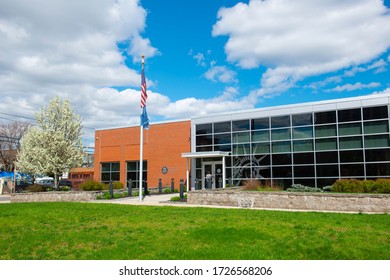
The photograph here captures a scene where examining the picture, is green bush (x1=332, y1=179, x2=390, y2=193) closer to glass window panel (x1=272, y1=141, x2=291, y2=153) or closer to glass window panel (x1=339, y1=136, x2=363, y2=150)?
glass window panel (x1=339, y1=136, x2=363, y2=150)

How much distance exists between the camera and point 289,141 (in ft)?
85.0

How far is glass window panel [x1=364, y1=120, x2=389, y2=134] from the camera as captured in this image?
22.6 metres

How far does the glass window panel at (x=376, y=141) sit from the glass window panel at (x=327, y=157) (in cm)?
198

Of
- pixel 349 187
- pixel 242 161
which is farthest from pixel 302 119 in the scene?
pixel 349 187

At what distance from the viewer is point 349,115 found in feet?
78.1

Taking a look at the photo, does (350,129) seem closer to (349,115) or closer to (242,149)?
(349,115)

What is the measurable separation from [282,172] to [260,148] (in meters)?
2.47

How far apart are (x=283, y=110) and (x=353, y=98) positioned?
4754 millimetres

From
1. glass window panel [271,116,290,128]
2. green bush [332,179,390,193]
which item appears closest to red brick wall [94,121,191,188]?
glass window panel [271,116,290,128]

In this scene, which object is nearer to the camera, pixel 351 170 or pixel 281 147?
pixel 351 170

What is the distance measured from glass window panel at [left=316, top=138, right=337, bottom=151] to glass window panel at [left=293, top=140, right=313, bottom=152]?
18.2 inches

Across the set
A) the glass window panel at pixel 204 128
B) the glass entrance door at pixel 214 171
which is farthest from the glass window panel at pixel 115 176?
the glass entrance door at pixel 214 171

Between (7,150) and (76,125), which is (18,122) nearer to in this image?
(7,150)

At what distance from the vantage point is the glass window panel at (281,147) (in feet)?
85.0
